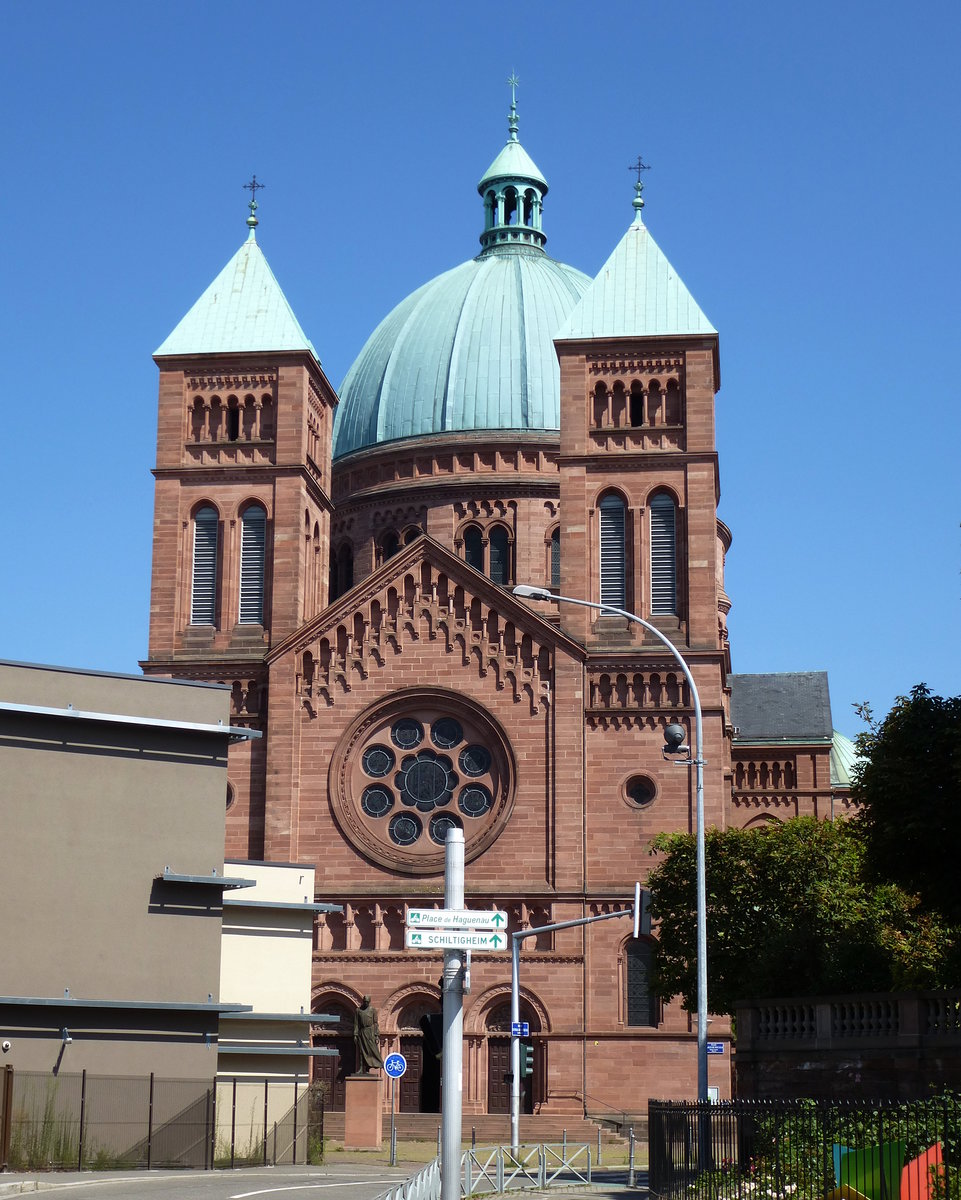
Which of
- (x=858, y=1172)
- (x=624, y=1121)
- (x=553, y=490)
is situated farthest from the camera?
(x=553, y=490)

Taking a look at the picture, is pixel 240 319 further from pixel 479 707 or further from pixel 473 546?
pixel 479 707

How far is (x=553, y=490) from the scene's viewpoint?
74.7 metres

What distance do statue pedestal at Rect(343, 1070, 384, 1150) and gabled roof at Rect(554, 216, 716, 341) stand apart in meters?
25.2

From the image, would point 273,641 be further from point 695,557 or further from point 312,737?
point 695,557

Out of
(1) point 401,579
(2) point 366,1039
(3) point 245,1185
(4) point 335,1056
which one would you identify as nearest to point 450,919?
(3) point 245,1185

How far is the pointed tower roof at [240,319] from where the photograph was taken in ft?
215

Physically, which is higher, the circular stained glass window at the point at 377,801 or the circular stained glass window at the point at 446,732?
the circular stained glass window at the point at 446,732

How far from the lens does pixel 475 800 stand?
60438 mm

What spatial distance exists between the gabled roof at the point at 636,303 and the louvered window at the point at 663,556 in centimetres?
566

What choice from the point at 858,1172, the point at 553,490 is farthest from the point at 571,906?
the point at 858,1172

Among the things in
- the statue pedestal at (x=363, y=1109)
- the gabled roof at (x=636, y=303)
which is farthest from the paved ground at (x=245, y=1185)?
the gabled roof at (x=636, y=303)

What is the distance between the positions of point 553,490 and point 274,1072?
35.0 metres

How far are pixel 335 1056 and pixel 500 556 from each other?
2211 centimetres

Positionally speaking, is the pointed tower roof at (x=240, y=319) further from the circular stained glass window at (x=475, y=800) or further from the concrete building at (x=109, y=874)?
the concrete building at (x=109, y=874)
